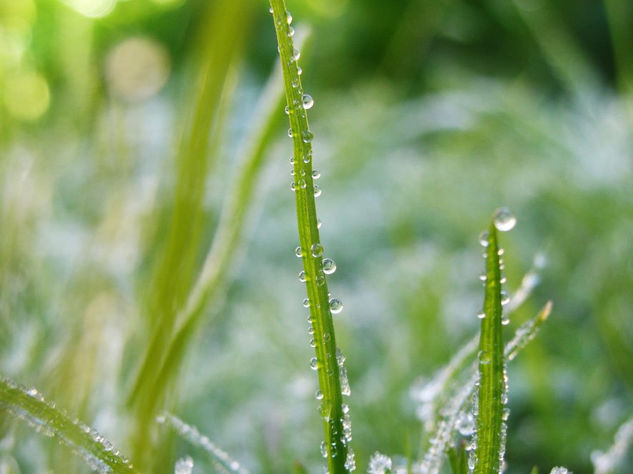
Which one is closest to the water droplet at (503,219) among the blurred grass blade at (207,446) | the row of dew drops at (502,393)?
the row of dew drops at (502,393)

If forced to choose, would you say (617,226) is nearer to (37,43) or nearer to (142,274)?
(142,274)

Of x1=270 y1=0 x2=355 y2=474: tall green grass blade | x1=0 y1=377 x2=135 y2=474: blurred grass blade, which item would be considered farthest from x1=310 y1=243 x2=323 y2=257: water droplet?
x1=0 y1=377 x2=135 y2=474: blurred grass blade

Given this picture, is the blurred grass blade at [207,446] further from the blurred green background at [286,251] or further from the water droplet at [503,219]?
the water droplet at [503,219]

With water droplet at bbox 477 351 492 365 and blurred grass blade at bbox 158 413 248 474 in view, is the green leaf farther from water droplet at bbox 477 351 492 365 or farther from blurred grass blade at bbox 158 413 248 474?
blurred grass blade at bbox 158 413 248 474

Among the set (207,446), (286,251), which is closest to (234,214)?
(207,446)

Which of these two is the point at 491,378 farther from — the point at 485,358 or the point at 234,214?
the point at 234,214

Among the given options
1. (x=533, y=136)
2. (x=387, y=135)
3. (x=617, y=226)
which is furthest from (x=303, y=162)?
(x=387, y=135)

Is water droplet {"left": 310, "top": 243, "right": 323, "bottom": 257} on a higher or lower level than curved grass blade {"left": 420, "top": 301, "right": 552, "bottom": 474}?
higher
